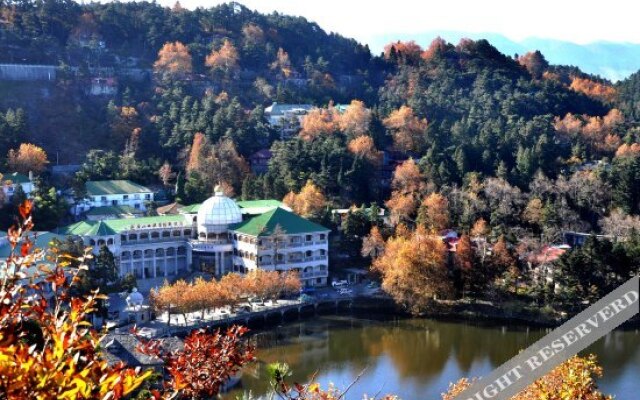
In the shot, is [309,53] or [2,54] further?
[309,53]

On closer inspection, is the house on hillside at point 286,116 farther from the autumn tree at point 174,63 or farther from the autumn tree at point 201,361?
the autumn tree at point 201,361

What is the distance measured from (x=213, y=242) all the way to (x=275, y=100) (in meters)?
18.3

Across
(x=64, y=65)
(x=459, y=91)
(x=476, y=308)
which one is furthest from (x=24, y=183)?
(x=459, y=91)

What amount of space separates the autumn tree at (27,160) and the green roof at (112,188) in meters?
2.25

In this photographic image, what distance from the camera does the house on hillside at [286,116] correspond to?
130 ft

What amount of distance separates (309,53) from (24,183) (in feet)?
87.2

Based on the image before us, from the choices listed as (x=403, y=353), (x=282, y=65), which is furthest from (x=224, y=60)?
(x=403, y=353)

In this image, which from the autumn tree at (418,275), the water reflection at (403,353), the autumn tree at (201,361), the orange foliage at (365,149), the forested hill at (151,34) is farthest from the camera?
the forested hill at (151,34)

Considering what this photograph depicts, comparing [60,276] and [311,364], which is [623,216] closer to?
[311,364]

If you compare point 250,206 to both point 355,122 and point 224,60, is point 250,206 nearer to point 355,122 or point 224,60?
point 355,122

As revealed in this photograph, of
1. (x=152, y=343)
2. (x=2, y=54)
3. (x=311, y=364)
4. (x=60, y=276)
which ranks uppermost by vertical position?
(x=2, y=54)

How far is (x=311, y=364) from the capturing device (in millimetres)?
20359

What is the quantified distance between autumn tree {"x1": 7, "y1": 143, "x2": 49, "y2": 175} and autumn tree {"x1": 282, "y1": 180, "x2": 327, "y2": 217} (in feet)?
33.6

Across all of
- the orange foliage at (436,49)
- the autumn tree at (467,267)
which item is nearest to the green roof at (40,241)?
the autumn tree at (467,267)
